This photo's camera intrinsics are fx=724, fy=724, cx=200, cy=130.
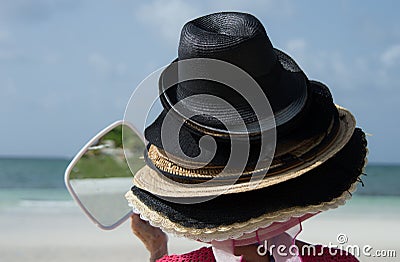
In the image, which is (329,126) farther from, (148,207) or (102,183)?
(102,183)

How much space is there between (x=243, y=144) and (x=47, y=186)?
21432 mm

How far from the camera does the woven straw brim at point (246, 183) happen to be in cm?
162

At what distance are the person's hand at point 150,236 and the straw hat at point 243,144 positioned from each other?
56 cm

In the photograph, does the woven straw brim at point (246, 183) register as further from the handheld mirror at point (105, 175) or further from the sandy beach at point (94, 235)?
the sandy beach at point (94, 235)

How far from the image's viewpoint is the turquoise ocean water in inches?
667

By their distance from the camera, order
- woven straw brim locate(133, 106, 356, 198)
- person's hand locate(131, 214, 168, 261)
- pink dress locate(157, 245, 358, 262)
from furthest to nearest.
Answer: person's hand locate(131, 214, 168, 261) < pink dress locate(157, 245, 358, 262) < woven straw brim locate(133, 106, 356, 198)

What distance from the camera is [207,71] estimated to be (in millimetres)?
1707

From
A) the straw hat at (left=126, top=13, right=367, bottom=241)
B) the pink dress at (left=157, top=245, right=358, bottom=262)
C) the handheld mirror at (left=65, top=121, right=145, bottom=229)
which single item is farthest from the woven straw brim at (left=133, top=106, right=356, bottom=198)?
the handheld mirror at (left=65, top=121, right=145, bottom=229)

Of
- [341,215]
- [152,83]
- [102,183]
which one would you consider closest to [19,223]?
[341,215]

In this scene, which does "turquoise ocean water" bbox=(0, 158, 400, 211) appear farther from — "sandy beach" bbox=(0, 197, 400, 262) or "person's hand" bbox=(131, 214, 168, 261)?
"person's hand" bbox=(131, 214, 168, 261)

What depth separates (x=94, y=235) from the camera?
888 cm

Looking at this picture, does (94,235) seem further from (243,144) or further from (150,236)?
(243,144)

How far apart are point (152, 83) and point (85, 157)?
2.12ft

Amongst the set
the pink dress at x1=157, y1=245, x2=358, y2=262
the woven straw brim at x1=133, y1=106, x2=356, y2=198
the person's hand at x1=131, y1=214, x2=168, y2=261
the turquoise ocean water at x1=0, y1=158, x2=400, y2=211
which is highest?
the woven straw brim at x1=133, y1=106, x2=356, y2=198
